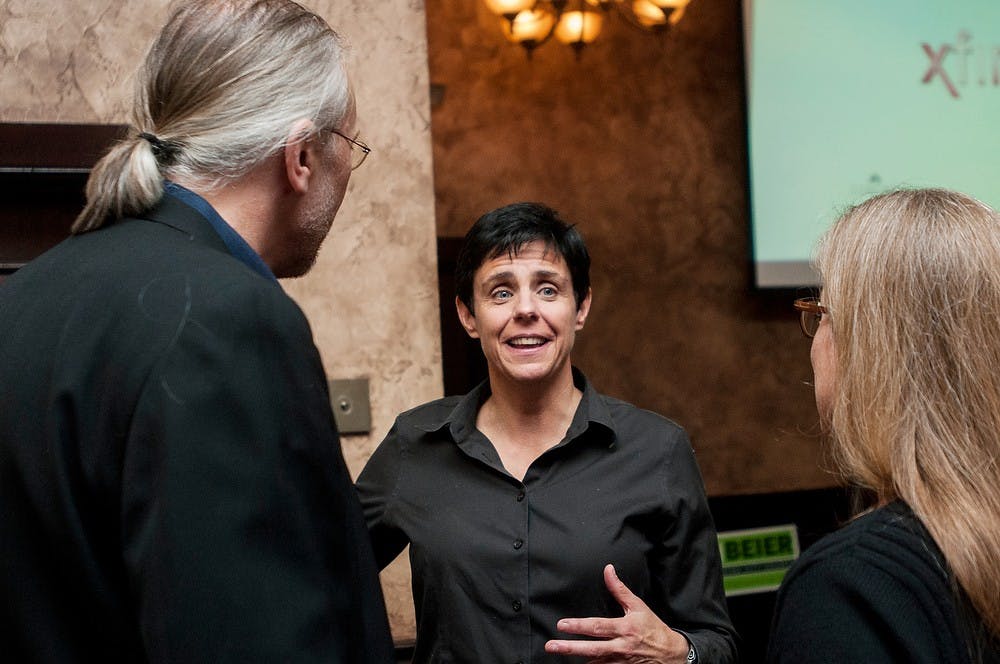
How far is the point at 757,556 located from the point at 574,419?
2.88 m

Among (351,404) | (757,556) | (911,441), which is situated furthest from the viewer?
(757,556)

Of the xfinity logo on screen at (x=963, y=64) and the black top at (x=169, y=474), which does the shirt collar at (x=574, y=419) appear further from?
the xfinity logo on screen at (x=963, y=64)

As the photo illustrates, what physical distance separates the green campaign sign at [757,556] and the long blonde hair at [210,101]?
3709mm

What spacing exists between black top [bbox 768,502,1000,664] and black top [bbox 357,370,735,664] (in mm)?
838

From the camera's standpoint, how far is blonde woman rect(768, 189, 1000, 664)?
3.48 ft

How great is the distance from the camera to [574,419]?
2.13 m

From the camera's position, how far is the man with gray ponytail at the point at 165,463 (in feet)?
Result: 3.19

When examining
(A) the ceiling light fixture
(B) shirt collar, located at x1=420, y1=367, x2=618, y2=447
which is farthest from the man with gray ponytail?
(A) the ceiling light fixture

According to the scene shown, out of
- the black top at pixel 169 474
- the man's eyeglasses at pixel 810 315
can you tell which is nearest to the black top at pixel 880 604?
the man's eyeglasses at pixel 810 315

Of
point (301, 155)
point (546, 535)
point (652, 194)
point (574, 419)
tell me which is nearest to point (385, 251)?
point (574, 419)

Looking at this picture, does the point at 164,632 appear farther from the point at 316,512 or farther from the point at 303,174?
the point at 303,174

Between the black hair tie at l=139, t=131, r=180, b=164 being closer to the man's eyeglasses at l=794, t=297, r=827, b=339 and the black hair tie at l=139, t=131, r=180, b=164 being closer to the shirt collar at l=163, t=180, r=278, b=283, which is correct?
the shirt collar at l=163, t=180, r=278, b=283

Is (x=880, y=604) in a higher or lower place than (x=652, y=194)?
lower

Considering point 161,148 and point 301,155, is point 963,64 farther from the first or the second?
point 161,148
